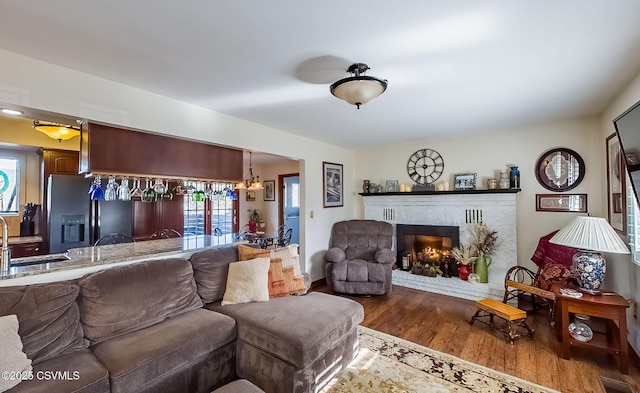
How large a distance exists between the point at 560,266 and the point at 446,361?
1.82 metres

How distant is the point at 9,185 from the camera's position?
4.12 m

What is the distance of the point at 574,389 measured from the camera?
2.04 meters

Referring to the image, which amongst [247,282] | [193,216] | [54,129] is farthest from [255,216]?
[247,282]

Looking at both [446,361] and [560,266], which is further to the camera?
[560,266]

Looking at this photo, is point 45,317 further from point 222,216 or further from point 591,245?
point 222,216

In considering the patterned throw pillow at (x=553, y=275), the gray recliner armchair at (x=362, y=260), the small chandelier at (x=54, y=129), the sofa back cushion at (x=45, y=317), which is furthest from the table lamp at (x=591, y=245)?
the small chandelier at (x=54, y=129)

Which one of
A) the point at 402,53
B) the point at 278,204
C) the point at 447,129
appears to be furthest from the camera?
the point at 278,204

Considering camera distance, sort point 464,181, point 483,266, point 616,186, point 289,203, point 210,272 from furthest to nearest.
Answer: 1. point 289,203
2. point 464,181
3. point 483,266
4. point 616,186
5. point 210,272

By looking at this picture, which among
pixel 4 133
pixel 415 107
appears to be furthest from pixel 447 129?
pixel 4 133

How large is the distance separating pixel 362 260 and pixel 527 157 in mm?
2807

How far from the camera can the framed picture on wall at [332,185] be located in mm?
4855

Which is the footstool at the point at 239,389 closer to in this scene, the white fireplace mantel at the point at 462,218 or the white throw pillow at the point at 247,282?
the white throw pillow at the point at 247,282

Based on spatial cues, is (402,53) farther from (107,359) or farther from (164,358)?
(107,359)

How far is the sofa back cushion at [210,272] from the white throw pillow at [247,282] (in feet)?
0.25
